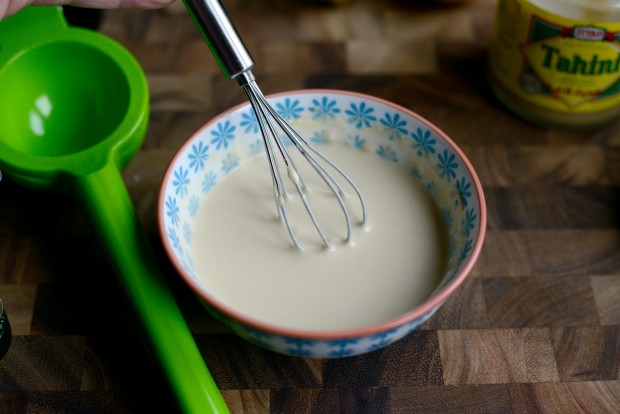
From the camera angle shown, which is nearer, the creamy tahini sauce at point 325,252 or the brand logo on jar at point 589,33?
the creamy tahini sauce at point 325,252

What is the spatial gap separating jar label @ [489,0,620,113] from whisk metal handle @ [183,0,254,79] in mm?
414

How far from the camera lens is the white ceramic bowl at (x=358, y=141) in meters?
0.67

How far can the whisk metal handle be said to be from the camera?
698 millimetres

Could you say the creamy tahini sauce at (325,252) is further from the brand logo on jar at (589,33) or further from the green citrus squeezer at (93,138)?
the brand logo on jar at (589,33)

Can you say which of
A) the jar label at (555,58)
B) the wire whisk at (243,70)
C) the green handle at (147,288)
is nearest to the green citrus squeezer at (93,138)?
the green handle at (147,288)

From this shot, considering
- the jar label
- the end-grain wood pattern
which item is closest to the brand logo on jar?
the jar label

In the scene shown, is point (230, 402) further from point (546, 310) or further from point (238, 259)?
point (546, 310)

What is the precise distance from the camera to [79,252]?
889 mm

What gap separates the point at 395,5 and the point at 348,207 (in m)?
0.52

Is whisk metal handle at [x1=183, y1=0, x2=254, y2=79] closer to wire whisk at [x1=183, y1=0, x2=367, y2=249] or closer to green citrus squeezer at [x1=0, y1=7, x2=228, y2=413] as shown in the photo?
wire whisk at [x1=183, y1=0, x2=367, y2=249]

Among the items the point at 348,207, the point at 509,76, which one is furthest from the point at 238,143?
the point at 509,76

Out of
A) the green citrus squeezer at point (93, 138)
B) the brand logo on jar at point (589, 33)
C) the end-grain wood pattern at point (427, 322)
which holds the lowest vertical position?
the end-grain wood pattern at point (427, 322)

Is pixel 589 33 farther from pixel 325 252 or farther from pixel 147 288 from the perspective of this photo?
pixel 147 288

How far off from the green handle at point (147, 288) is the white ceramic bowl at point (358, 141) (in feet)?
0.15
